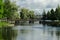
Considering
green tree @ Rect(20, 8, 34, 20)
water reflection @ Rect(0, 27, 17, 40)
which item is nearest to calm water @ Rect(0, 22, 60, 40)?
water reflection @ Rect(0, 27, 17, 40)

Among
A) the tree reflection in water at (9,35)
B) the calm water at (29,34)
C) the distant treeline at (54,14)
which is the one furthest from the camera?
the distant treeline at (54,14)

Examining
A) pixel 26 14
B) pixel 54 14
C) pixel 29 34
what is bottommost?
pixel 26 14

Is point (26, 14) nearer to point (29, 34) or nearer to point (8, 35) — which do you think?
point (29, 34)

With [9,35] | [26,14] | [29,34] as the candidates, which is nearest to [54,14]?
[26,14]

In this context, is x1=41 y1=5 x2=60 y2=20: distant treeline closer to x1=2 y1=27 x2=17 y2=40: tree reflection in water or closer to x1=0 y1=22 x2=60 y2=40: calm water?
x1=0 y1=22 x2=60 y2=40: calm water

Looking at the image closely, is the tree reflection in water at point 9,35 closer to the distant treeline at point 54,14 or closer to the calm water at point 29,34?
the calm water at point 29,34

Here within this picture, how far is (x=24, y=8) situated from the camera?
259ft

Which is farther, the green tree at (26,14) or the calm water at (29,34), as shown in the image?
the green tree at (26,14)

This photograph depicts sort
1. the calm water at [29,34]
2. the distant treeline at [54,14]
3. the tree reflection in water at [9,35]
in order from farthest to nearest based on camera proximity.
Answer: the distant treeline at [54,14] < the calm water at [29,34] < the tree reflection in water at [9,35]

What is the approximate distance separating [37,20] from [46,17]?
11.4 ft

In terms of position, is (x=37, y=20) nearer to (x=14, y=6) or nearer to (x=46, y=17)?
(x=46, y=17)

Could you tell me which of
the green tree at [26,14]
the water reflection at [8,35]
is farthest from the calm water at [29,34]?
the green tree at [26,14]

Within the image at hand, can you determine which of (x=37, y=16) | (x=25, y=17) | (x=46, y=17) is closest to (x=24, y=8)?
(x=25, y=17)

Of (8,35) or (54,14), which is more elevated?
(8,35)
